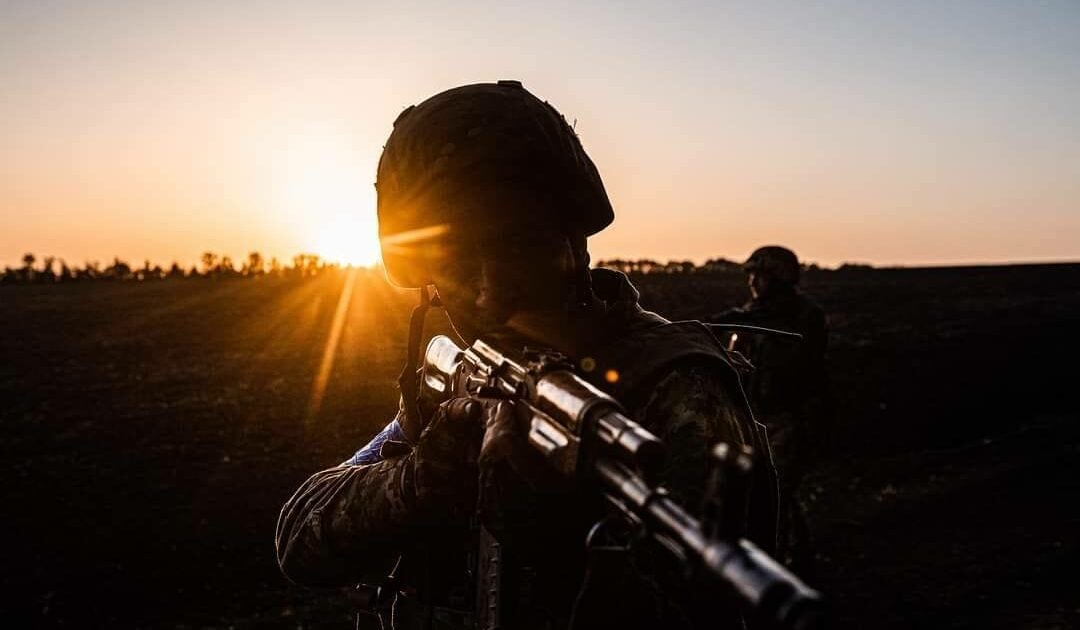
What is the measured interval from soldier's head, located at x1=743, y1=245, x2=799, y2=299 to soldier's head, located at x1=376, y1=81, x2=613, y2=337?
5.74m

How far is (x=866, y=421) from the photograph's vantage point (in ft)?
49.0

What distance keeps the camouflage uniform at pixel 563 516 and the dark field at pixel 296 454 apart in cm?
517

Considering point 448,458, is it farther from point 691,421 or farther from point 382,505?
point 691,421

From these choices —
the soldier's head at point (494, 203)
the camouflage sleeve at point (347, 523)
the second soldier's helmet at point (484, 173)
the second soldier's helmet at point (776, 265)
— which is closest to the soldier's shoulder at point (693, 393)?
the soldier's head at point (494, 203)

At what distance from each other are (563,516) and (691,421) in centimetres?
36

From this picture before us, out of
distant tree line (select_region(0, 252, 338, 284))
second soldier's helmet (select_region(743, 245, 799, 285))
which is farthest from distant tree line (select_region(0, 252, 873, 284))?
second soldier's helmet (select_region(743, 245, 799, 285))

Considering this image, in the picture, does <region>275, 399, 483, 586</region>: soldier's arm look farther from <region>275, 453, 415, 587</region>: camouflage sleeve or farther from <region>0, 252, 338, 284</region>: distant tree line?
<region>0, 252, 338, 284</region>: distant tree line

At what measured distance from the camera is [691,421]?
1.80 m

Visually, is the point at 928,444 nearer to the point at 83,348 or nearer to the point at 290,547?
the point at 290,547

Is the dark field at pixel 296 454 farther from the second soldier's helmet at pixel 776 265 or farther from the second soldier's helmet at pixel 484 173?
the second soldier's helmet at pixel 484 173

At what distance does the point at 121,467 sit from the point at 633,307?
10.6 meters

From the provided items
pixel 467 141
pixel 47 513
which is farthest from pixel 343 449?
pixel 467 141

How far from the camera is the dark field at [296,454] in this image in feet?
25.5

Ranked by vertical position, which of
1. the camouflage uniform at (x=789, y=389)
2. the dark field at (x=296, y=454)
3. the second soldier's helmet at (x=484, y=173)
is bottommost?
the dark field at (x=296, y=454)
